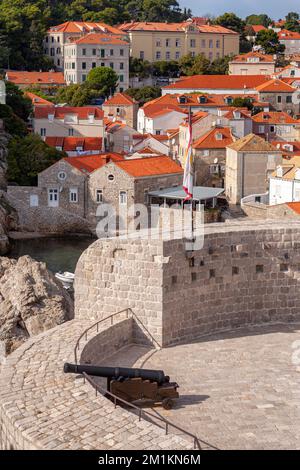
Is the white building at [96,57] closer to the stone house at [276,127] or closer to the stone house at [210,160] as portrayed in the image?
the stone house at [276,127]

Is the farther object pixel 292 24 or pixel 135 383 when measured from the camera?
pixel 292 24

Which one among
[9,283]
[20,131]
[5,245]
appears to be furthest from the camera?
[20,131]

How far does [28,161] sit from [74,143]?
7.01 metres

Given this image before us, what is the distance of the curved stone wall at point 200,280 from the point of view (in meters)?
10.7

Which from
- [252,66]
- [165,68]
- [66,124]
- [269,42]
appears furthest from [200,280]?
[269,42]

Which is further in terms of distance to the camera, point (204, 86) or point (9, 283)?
point (204, 86)

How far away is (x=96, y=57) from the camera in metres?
85.5

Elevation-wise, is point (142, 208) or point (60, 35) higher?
point (60, 35)

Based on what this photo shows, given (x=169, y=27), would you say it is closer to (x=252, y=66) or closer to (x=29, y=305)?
(x=252, y=66)

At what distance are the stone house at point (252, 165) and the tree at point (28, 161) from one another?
963 centimetres

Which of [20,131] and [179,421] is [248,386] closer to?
[179,421]

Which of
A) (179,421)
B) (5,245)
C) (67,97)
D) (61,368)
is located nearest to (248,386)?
(179,421)

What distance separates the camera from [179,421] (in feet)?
27.9

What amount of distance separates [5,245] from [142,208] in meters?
6.69
